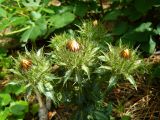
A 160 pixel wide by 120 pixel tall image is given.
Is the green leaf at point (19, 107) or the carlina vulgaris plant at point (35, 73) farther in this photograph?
the green leaf at point (19, 107)

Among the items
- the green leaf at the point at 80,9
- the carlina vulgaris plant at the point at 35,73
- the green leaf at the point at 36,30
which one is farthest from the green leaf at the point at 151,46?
the carlina vulgaris plant at the point at 35,73

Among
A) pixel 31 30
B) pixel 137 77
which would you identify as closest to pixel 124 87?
pixel 137 77

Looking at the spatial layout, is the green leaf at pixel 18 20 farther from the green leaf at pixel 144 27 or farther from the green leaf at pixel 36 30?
the green leaf at pixel 144 27

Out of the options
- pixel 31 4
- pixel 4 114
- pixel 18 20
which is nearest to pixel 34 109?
pixel 4 114

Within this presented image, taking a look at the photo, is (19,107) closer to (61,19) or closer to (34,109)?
(34,109)

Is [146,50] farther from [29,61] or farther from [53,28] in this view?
[29,61]

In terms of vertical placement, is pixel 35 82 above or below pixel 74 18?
above
